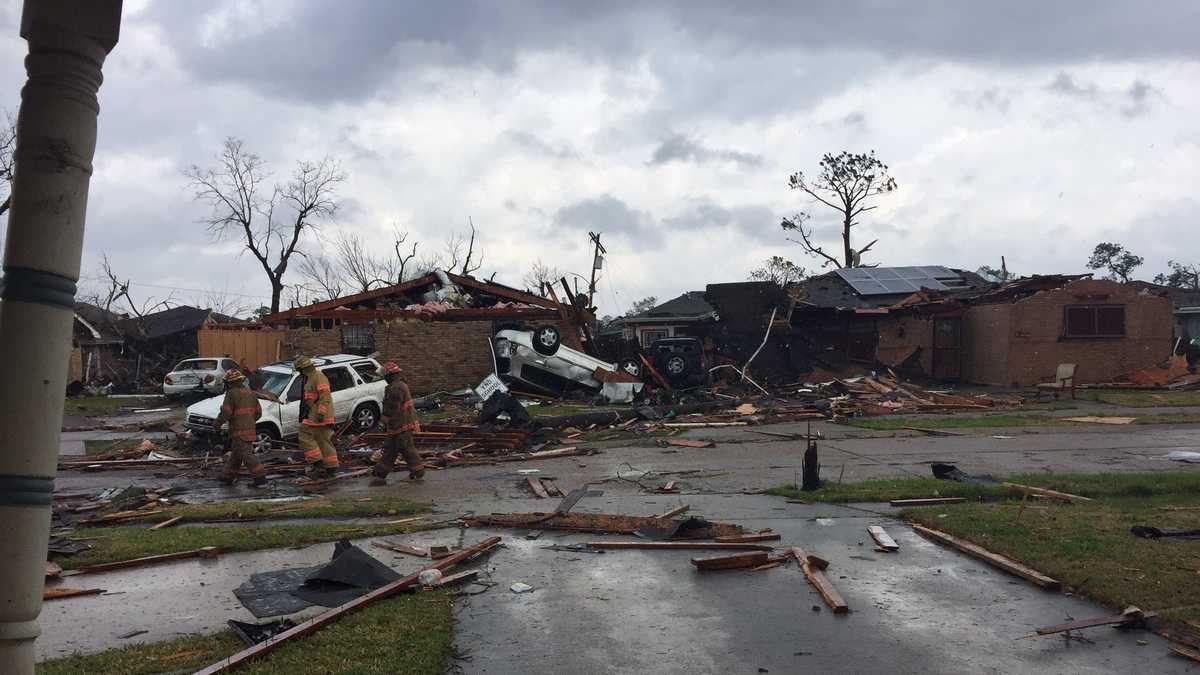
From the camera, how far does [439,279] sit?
30.5 m

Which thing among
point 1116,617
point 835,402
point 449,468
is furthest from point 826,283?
point 1116,617

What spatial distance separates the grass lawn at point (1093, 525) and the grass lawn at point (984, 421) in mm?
6644

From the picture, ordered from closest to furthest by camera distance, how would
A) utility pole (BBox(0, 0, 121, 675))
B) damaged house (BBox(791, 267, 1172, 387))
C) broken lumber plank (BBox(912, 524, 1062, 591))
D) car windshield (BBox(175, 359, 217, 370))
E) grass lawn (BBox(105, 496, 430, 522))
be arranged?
1. utility pole (BBox(0, 0, 121, 675))
2. broken lumber plank (BBox(912, 524, 1062, 591))
3. grass lawn (BBox(105, 496, 430, 522))
4. damaged house (BBox(791, 267, 1172, 387))
5. car windshield (BBox(175, 359, 217, 370))

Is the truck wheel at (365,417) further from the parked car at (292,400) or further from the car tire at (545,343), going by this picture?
the car tire at (545,343)

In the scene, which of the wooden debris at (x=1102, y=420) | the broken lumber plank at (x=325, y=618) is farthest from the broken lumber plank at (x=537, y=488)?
the wooden debris at (x=1102, y=420)

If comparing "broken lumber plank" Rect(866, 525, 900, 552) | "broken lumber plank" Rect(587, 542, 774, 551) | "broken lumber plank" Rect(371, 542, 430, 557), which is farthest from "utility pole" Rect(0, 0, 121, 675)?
"broken lumber plank" Rect(866, 525, 900, 552)

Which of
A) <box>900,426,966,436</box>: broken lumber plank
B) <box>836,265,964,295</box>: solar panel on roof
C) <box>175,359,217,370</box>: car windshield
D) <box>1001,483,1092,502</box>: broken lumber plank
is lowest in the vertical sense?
<box>1001,483,1092,502</box>: broken lumber plank

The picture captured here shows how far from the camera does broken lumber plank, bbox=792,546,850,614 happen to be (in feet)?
19.0

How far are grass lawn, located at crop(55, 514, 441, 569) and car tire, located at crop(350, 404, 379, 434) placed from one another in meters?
8.22

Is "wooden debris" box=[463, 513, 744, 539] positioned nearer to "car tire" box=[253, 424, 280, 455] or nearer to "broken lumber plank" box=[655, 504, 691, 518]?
"broken lumber plank" box=[655, 504, 691, 518]

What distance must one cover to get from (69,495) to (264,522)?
4.18 metres

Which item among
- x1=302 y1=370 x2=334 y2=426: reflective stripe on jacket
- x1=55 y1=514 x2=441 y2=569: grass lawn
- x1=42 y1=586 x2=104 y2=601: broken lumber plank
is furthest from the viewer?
x1=302 y1=370 x2=334 y2=426: reflective stripe on jacket

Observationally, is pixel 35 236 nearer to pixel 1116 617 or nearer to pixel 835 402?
pixel 1116 617

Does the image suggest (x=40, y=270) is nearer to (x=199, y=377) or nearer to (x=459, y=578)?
(x=459, y=578)
